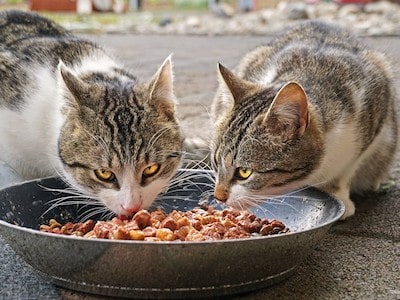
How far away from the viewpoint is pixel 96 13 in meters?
12.6

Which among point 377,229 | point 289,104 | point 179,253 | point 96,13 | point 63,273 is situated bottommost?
point 96,13

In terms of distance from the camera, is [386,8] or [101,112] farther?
[386,8]

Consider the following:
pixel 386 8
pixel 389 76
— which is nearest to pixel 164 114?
pixel 389 76

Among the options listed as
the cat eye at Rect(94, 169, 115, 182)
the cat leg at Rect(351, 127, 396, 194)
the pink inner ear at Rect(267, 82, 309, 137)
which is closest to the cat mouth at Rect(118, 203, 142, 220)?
the cat eye at Rect(94, 169, 115, 182)

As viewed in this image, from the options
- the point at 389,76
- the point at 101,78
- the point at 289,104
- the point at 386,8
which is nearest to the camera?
the point at 289,104

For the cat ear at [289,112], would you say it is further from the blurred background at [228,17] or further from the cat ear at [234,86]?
the blurred background at [228,17]

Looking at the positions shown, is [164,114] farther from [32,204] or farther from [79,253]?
[79,253]

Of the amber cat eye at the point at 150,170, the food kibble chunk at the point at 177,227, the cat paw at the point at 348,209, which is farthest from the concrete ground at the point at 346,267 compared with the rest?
the amber cat eye at the point at 150,170

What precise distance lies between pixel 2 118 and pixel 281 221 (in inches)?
42.4

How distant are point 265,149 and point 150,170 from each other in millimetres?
356

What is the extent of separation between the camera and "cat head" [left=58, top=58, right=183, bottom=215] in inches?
77.3

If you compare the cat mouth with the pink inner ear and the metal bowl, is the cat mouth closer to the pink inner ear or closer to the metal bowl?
the metal bowl

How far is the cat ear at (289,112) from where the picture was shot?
1856 millimetres

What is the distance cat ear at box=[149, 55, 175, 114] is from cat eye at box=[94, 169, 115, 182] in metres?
0.29
